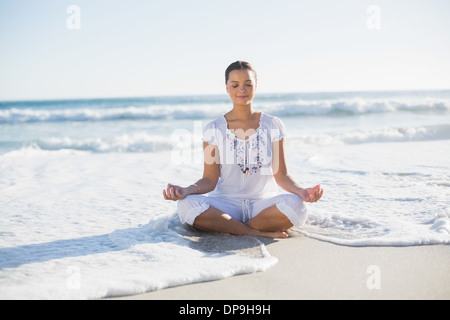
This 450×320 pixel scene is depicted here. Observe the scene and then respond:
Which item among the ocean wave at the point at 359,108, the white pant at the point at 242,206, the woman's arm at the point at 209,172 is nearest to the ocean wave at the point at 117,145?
the woman's arm at the point at 209,172

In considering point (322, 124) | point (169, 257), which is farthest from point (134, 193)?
point (322, 124)

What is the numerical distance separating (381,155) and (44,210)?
20.6 feet

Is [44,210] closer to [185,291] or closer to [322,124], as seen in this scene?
[185,291]

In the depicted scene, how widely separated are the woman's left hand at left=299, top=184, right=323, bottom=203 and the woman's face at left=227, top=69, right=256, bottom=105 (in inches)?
36.1

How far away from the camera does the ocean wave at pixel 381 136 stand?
11.9 metres

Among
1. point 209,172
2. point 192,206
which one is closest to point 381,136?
→ point 209,172

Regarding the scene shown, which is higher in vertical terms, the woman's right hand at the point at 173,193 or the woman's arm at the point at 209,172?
the woman's arm at the point at 209,172

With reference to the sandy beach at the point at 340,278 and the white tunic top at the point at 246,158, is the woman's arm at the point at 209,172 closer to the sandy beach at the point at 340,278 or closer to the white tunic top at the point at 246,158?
the white tunic top at the point at 246,158

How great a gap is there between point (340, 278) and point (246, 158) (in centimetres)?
135

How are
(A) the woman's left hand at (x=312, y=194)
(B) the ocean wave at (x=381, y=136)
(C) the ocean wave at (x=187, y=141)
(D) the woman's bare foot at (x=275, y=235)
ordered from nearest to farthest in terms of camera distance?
(A) the woman's left hand at (x=312, y=194) → (D) the woman's bare foot at (x=275, y=235) → (C) the ocean wave at (x=187, y=141) → (B) the ocean wave at (x=381, y=136)

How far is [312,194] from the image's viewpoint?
3346 mm

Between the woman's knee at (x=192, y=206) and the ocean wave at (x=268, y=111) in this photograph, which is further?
the ocean wave at (x=268, y=111)

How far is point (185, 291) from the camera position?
2646mm

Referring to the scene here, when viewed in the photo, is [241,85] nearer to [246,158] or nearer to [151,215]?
[246,158]
